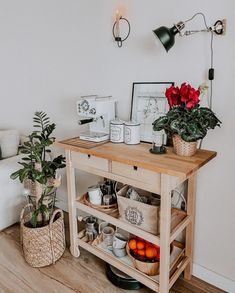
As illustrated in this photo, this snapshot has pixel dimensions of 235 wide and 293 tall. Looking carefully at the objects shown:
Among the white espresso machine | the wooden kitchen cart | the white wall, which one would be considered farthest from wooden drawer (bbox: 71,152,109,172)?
the white wall

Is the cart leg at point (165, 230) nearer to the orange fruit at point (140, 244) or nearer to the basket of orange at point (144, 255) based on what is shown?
the basket of orange at point (144, 255)

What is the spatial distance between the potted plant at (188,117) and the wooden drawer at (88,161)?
17.6 inches

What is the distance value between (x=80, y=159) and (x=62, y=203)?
112cm

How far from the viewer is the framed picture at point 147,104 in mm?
1771

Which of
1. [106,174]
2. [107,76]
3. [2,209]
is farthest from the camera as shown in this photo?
[2,209]

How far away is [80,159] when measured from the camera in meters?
1.80

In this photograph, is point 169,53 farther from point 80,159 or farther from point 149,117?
point 80,159

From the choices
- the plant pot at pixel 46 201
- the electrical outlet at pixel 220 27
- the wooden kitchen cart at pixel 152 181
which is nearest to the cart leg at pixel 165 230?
the wooden kitchen cart at pixel 152 181

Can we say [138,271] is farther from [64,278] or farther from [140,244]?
[64,278]

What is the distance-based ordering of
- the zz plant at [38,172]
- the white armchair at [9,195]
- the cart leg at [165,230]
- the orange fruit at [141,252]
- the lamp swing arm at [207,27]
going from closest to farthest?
the cart leg at [165,230] → the lamp swing arm at [207,27] → the orange fruit at [141,252] → the zz plant at [38,172] → the white armchair at [9,195]

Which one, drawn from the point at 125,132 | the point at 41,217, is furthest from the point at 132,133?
the point at 41,217

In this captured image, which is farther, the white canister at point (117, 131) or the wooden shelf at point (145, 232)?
the white canister at point (117, 131)

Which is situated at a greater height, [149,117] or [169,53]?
[169,53]

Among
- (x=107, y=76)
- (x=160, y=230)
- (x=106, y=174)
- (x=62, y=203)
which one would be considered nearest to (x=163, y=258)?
(x=160, y=230)
